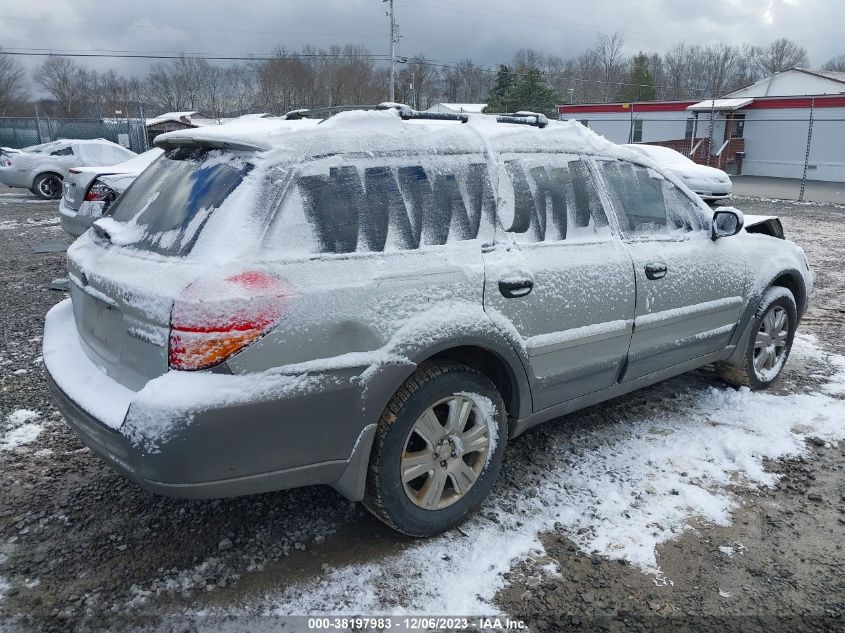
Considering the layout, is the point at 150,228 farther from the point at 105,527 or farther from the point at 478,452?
the point at 478,452

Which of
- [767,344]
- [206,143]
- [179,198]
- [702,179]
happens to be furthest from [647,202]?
[702,179]

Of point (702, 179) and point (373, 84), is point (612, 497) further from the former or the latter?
point (373, 84)

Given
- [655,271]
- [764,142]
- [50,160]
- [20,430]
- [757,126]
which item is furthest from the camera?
[757,126]

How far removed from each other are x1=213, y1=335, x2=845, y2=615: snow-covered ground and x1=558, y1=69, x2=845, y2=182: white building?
2436cm

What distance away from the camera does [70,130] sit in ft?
93.6

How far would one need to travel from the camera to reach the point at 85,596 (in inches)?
100

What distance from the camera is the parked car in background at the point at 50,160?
1633 centimetres

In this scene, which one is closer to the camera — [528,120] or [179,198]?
[179,198]

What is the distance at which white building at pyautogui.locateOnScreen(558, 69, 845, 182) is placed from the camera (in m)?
29.3

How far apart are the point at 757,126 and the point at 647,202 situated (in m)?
33.9

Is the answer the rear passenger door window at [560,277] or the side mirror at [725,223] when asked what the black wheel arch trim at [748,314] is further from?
the rear passenger door window at [560,277]

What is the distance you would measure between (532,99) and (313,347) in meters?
45.1

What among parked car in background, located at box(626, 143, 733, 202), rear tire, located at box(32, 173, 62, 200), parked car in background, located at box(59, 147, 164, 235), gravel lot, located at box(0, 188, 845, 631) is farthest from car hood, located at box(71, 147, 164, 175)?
parked car in background, located at box(626, 143, 733, 202)

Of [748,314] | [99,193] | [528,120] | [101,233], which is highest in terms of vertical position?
[528,120]
